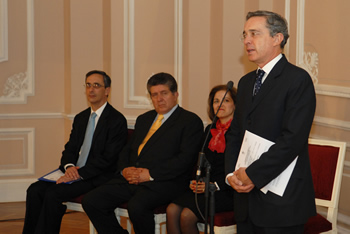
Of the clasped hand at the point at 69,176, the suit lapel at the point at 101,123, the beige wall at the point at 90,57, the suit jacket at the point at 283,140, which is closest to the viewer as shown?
the suit jacket at the point at 283,140

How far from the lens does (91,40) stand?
587cm

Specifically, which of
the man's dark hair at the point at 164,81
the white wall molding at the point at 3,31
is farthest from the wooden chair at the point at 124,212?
the white wall molding at the point at 3,31

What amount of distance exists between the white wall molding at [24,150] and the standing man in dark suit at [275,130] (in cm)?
388

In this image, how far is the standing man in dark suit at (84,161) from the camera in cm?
417

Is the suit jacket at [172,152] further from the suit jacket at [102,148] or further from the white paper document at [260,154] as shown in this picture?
the white paper document at [260,154]

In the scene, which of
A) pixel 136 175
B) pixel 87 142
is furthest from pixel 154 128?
pixel 87 142

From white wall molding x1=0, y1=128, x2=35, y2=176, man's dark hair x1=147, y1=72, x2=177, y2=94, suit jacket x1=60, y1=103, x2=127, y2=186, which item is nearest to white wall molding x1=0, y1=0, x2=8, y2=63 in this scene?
white wall molding x1=0, y1=128, x2=35, y2=176

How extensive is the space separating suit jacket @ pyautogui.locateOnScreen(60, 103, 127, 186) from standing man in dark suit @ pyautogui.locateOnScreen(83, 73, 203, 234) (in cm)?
20

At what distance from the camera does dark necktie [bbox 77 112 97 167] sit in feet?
14.8

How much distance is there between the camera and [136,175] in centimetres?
403

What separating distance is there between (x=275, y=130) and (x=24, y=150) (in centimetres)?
411

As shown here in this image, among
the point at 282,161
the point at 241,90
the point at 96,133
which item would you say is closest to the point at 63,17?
the point at 96,133

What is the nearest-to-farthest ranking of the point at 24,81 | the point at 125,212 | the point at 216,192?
the point at 216,192, the point at 125,212, the point at 24,81

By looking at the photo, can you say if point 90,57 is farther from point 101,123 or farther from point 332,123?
point 332,123
